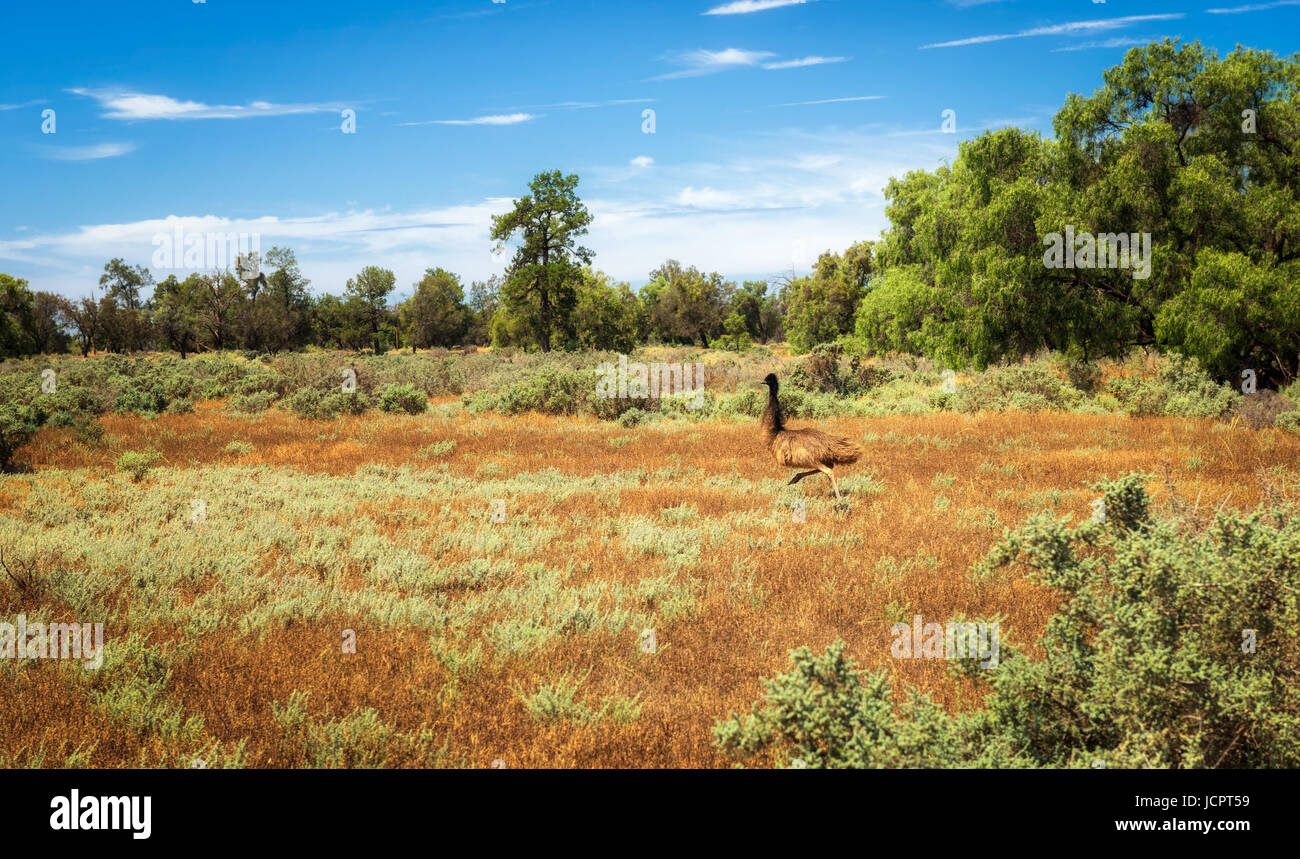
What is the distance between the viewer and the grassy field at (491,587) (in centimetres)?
438

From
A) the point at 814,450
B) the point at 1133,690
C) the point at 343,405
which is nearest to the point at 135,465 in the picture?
the point at 343,405

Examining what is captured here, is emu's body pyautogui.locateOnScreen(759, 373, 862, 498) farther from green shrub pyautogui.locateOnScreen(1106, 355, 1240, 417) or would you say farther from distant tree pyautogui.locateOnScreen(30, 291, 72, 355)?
distant tree pyautogui.locateOnScreen(30, 291, 72, 355)

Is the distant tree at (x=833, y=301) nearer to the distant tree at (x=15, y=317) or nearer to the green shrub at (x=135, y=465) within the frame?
the green shrub at (x=135, y=465)

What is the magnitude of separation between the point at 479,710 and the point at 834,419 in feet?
63.1

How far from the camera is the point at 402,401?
81.3 ft

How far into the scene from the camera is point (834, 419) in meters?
22.2

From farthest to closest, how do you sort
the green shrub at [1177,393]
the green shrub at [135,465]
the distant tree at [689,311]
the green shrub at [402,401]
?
the distant tree at [689,311] → the green shrub at [402,401] → the green shrub at [1177,393] → the green shrub at [135,465]
